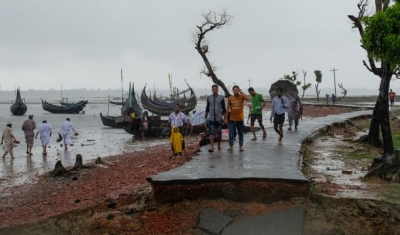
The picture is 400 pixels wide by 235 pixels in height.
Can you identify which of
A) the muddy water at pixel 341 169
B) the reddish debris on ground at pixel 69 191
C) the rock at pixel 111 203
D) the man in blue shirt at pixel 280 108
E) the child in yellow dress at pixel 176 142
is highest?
the man in blue shirt at pixel 280 108

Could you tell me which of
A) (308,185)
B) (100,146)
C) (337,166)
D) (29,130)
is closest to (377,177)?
(337,166)

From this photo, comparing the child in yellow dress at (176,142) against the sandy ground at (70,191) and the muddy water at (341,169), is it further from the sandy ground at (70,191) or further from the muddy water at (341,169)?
the muddy water at (341,169)

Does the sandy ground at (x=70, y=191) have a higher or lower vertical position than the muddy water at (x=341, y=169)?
lower

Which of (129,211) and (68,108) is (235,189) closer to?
(129,211)

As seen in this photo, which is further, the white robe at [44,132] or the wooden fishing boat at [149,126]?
the wooden fishing boat at [149,126]

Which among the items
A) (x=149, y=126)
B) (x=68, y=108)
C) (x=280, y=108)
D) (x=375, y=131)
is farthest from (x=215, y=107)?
(x=68, y=108)

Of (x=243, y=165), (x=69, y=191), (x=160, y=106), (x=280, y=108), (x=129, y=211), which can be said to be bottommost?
(x=69, y=191)

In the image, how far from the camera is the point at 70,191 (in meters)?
9.19

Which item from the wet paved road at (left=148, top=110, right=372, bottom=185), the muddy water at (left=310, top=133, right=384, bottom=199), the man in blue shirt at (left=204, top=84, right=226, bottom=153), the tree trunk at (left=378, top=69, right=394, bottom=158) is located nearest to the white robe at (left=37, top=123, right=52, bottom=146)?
the wet paved road at (left=148, top=110, right=372, bottom=185)

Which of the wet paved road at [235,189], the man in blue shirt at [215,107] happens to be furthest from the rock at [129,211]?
the man in blue shirt at [215,107]

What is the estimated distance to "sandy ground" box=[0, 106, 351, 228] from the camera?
7398mm

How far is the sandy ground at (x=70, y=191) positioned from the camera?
24.3 ft

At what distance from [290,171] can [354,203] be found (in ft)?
4.16

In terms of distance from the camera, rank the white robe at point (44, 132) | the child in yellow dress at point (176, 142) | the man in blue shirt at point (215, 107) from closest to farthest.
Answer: the man in blue shirt at point (215, 107) → the child in yellow dress at point (176, 142) → the white robe at point (44, 132)
